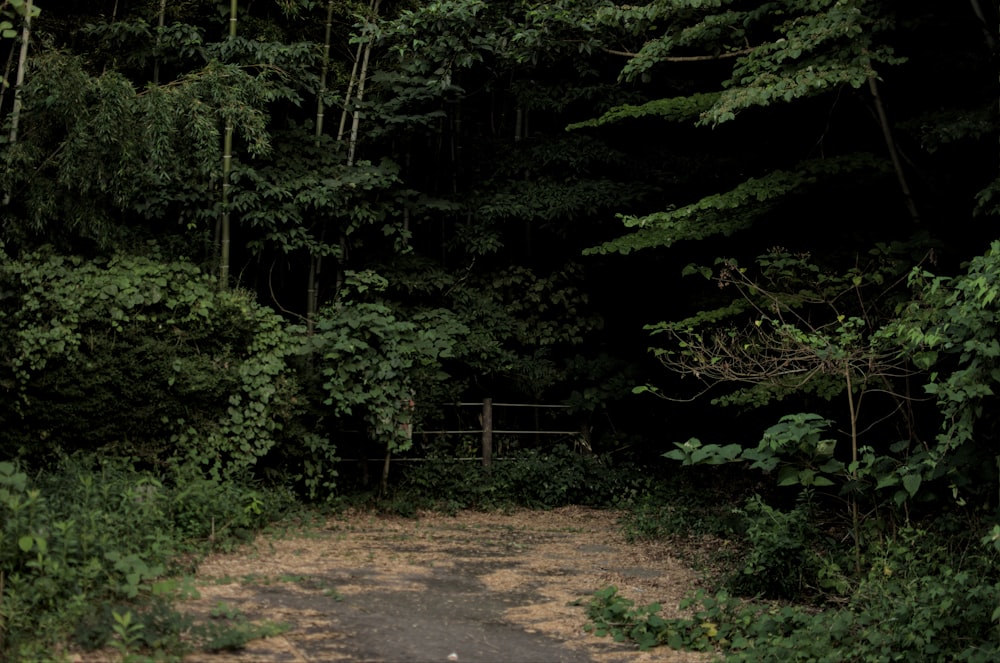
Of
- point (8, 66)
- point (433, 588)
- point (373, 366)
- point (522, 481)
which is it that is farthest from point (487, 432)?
point (8, 66)

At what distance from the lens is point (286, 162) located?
9328 millimetres

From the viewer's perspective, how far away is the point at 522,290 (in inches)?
425

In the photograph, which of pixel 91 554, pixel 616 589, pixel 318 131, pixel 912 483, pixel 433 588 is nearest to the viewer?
pixel 91 554

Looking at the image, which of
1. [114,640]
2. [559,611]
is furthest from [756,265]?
[114,640]

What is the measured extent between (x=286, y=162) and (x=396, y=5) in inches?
88.1

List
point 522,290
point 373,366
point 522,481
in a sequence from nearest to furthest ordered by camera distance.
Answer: point 373,366
point 522,481
point 522,290

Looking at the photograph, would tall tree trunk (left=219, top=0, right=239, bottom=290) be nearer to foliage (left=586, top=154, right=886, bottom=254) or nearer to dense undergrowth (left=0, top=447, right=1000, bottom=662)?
dense undergrowth (left=0, top=447, right=1000, bottom=662)

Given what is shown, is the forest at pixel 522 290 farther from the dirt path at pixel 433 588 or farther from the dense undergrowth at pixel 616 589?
the dirt path at pixel 433 588

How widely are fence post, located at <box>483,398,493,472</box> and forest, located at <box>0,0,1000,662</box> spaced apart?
0.60 feet

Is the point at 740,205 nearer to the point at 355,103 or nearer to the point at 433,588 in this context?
the point at 355,103

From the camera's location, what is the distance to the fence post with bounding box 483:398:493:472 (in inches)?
399

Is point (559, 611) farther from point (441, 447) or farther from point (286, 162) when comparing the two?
point (286, 162)

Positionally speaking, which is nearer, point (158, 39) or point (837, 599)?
point (837, 599)

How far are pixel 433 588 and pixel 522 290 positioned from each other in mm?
5303
